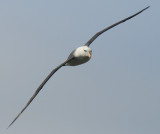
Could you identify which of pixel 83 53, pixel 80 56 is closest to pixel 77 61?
pixel 80 56

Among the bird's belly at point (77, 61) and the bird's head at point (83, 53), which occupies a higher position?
the bird's head at point (83, 53)

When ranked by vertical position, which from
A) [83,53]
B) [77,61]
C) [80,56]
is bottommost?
[77,61]

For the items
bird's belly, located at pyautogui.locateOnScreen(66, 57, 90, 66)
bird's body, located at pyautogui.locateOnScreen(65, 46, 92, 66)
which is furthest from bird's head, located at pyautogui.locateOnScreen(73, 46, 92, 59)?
bird's belly, located at pyautogui.locateOnScreen(66, 57, 90, 66)

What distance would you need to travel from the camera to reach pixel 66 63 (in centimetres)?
2228

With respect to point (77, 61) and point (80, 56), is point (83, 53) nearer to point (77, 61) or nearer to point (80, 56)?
point (80, 56)

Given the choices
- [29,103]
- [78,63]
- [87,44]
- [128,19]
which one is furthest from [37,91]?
[128,19]

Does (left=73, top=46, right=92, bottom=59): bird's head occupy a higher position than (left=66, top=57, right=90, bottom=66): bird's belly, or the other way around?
(left=73, top=46, right=92, bottom=59): bird's head

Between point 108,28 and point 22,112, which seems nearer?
point 22,112

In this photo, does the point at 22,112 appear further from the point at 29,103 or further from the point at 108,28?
the point at 108,28

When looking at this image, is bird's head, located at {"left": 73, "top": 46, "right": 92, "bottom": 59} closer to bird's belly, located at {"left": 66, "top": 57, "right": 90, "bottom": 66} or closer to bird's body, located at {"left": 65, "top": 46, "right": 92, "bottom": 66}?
bird's body, located at {"left": 65, "top": 46, "right": 92, "bottom": 66}

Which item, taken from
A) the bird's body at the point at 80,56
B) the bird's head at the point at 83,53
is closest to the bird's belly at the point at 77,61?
the bird's body at the point at 80,56

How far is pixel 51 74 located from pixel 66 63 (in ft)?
3.76

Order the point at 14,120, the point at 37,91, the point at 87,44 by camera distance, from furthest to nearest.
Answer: the point at 87,44, the point at 37,91, the point at 14,120

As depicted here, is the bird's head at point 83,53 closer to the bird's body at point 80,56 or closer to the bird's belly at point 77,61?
the bird's body at point 80,56
